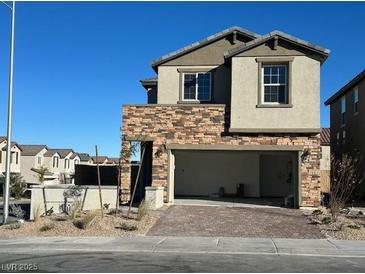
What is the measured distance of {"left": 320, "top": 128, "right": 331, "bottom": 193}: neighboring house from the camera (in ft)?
96.0

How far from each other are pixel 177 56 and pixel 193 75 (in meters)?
1.21

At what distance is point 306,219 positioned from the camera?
18094 mm

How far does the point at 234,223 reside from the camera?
17266 millimetres

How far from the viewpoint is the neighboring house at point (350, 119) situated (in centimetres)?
2727

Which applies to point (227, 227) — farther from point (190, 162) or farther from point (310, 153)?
point (190, 162)

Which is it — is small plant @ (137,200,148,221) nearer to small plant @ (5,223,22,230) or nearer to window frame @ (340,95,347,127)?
small plant @ (5,223,22,230)

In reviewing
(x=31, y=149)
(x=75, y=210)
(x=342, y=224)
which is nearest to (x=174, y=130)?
(x=75, y=210)

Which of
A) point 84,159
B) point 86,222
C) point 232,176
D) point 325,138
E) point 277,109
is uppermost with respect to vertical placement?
point 277,109

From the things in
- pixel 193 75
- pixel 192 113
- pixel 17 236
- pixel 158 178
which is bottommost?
pixel 17 236

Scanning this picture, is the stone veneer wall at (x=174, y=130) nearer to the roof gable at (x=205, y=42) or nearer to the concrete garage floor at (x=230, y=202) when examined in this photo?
the concrete garage floor at (x=230, y=202)

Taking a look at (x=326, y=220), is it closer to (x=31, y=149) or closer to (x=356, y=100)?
(x=356, y=100)

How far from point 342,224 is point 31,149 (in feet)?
183

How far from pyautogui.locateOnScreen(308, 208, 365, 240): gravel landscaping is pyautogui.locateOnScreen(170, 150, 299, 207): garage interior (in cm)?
685

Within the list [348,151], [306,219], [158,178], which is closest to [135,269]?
[306,219]
